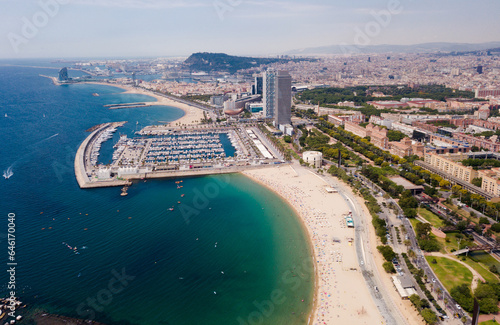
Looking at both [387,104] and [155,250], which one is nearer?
[155,250]

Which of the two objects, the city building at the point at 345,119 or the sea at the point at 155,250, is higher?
the city building at the point at 345,119

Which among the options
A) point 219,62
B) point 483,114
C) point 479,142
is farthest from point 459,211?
point 219,62

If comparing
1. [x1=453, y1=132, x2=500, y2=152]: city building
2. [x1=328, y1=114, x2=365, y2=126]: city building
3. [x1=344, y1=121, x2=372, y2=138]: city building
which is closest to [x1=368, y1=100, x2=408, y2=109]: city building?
[x1=328, y1=114, x2=365, y2=126]: city building

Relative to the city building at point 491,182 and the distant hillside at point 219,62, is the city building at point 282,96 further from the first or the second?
the distant hillside at point 219,62

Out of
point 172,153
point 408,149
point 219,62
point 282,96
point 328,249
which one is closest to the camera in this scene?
point 328,249

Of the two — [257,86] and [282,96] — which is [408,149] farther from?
[257,86]

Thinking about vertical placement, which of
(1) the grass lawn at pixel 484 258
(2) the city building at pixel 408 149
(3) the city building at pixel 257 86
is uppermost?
(3) the city building at pixel 257 86

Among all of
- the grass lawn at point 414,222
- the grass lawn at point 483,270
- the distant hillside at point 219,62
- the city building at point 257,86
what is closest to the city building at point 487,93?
the city building at point 257,86
